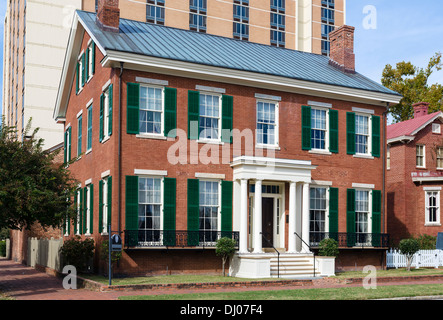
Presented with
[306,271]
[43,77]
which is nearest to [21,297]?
[306,271]

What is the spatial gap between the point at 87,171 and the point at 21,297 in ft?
30.6

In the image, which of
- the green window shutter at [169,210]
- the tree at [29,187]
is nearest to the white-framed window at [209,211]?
the green window shutter at [169,210]

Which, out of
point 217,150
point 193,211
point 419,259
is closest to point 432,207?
point 419,259

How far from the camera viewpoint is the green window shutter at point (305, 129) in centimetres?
2431

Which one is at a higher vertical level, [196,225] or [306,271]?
[196,225]

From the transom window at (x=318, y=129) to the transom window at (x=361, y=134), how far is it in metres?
1.75

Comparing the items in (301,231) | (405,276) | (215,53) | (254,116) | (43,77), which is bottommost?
(405,276)

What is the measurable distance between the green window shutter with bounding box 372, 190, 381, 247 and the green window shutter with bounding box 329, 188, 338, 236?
83.8 inches

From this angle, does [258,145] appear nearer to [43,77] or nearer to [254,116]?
[254,116]

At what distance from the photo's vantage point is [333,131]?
25.0 metres

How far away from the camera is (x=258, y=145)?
76.5 feet

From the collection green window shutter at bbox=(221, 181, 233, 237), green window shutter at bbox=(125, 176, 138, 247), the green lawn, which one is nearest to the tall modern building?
green window shutter at bbox=(125, 176, 138, 247)

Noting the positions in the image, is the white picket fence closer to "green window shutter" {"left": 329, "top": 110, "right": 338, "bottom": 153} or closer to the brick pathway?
the brick pathway

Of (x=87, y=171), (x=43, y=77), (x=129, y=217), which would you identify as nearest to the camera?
(x=129, y=217)
